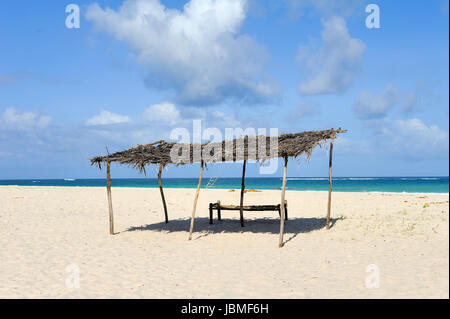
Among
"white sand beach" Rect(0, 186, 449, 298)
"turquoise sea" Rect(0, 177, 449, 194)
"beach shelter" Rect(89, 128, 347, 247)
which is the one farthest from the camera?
"turquoise sea" Rect(0, 177, 449, 194)

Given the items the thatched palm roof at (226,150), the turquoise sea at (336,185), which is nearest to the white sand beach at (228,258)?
the thatched palm roof at (226,150)

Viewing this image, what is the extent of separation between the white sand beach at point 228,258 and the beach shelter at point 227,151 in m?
1.04

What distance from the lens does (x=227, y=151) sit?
9617 millimetres

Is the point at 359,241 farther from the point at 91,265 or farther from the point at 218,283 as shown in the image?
the point at 91,265

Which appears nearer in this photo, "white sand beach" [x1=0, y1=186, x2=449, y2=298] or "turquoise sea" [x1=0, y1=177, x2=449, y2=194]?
"white sand beach" [x1=0, y1=186, x2=449, y2=298]

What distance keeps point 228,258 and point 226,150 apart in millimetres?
3070

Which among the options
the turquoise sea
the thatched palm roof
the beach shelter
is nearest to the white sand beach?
the beach shelter

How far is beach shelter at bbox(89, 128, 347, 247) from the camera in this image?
9047mm

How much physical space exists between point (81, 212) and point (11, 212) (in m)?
2.73

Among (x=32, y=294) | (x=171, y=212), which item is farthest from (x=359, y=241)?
(x=171, y=212)

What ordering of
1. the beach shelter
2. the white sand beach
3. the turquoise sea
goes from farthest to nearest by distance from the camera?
the turquoise sea
the beach shelter
the white sand beach

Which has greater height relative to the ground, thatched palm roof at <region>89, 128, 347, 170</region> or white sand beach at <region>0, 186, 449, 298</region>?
thatched palm roof at <region>89, 128, 347, 170</region>

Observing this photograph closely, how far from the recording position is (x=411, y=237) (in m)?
8.71

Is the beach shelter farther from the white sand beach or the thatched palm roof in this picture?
the white sand beach
